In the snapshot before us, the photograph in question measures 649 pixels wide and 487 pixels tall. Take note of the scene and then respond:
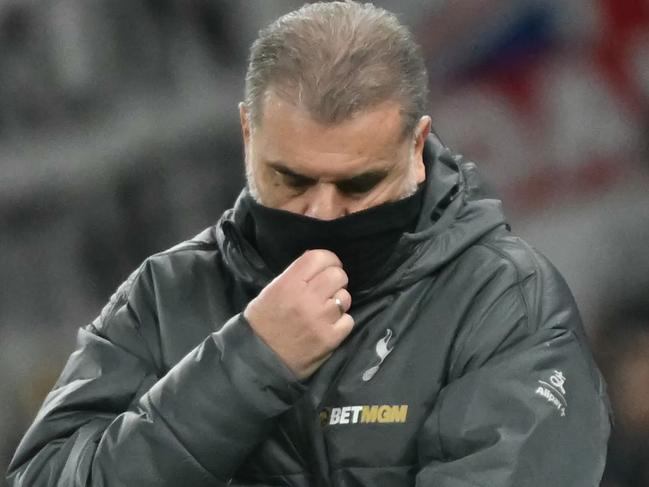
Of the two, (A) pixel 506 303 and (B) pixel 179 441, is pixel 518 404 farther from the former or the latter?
(B) pixel 179 441

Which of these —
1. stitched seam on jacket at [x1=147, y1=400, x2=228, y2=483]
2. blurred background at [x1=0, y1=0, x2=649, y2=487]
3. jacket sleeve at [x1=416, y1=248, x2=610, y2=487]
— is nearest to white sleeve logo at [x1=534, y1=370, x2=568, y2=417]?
jacket sleeve at [x1=416, y1=248, x2=610, y2=487]

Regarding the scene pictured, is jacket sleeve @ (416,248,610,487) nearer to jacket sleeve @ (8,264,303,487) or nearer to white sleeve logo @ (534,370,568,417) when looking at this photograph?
white sleeve logo @ (534,370,568,417)

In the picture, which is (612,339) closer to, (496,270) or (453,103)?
(453,103)

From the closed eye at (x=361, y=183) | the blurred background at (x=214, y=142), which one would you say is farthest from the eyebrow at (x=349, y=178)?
the blurred background at (x=214, y=142)

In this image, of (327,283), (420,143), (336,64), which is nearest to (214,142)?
Answer: (420,143)

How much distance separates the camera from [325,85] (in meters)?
1.83

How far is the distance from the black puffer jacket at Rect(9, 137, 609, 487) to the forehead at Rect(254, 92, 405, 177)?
0.42 ft

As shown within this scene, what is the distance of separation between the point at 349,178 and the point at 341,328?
0.22 m

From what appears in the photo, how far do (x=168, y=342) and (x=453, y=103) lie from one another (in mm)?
1416

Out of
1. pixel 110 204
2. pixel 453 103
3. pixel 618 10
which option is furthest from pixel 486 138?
pixel 110 204

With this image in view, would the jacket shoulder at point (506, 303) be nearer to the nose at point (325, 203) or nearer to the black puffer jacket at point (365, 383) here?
the black puffer jacket at point (365, 383)

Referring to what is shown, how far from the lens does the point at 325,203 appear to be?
1.87 meters

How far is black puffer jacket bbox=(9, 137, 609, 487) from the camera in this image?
1764 millimetres

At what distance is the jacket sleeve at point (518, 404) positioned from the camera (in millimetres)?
1736
